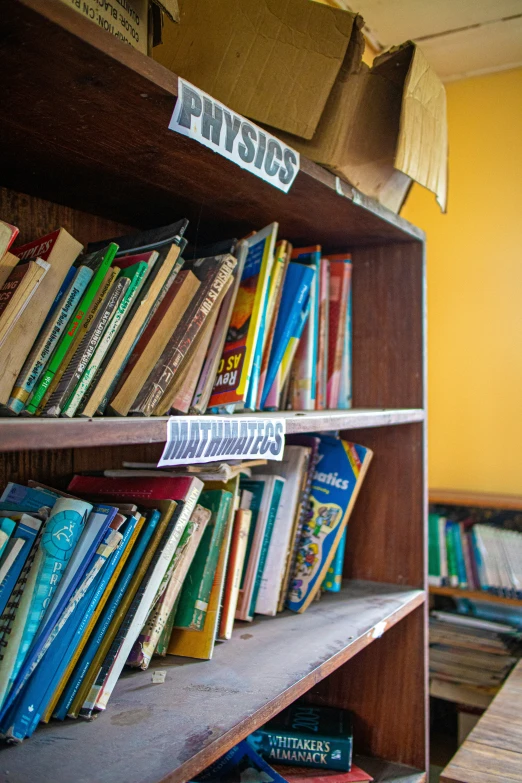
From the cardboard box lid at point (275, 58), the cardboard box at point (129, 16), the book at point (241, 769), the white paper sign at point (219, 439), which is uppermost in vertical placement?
the cardboard box lid at point (275, 58)

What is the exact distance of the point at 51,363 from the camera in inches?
30.2

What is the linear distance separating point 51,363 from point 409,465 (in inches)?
34.8

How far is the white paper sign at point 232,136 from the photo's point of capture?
714mm

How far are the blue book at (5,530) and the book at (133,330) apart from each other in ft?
0.49

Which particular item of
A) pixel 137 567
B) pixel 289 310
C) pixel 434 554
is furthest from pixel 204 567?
pixel 434 554

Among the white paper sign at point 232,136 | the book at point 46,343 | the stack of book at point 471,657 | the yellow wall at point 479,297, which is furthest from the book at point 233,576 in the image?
the yellow wall at point 479,297

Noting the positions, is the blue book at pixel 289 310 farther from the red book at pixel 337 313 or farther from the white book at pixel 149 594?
the white book at pixel 149 594

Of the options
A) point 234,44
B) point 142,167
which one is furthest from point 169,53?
point 142,167

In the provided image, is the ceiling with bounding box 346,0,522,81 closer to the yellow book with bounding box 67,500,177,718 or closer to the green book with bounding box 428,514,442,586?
the green book with bounding box 428,514,442,586

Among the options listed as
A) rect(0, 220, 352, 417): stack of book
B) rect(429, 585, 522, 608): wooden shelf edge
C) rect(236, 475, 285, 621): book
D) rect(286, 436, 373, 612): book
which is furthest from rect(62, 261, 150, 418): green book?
rect(429, 585, 522, 608): wooden shelf edge

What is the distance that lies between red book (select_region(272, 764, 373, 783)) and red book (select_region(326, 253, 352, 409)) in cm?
70

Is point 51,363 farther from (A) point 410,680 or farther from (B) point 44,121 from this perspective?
(A) point 410,680

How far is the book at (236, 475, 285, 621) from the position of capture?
3.72ft

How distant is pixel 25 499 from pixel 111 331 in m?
0.24
